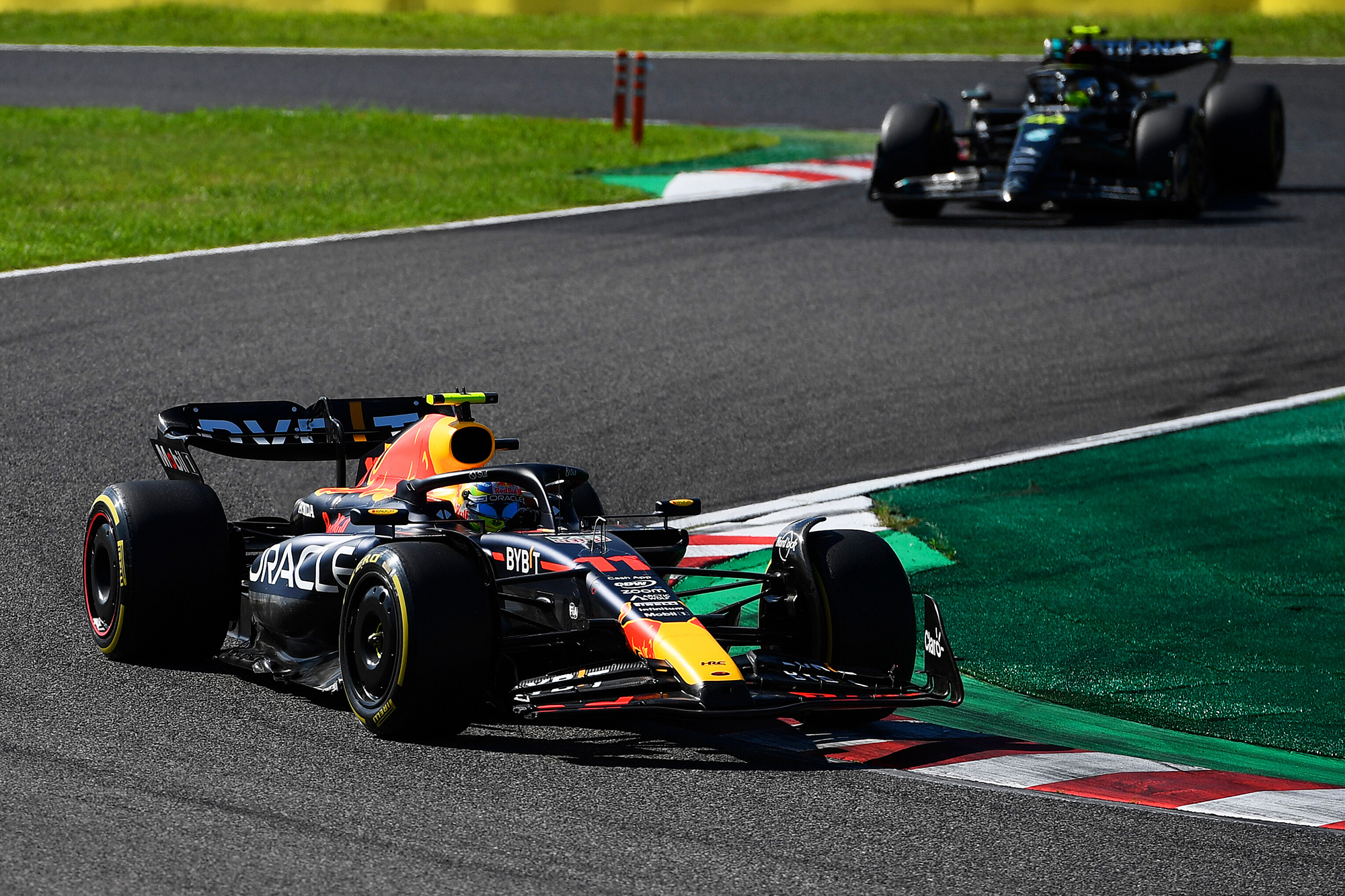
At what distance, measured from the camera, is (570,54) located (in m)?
30.1

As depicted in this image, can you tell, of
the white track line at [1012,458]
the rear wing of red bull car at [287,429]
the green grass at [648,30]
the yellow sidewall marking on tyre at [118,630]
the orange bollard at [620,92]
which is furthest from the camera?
the green grass at [648,30]

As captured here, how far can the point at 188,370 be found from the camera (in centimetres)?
1145

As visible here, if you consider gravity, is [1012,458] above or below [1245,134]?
below

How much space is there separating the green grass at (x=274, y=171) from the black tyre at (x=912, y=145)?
2735 mm

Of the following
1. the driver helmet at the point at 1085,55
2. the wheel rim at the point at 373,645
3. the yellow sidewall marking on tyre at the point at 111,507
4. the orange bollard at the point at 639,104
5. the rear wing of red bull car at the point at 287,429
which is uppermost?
the driver helmet at the point at 1085,55

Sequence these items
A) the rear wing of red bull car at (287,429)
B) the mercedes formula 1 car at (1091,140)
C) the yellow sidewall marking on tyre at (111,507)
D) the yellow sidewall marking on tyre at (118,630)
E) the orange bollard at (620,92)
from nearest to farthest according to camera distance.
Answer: the yellow sidewall marking on tyre at (118,630)
the yellow sidewall marking on tyre at (111,507)
the rear wing of red bull car at (287,429)
the mercedes formula 1 car at (1091,140)
the orange bollard at (620,92)

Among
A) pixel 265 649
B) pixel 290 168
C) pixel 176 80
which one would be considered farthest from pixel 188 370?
pixel 176 80

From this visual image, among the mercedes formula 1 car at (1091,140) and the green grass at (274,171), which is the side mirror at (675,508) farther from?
the mercedes formula 1 car at (1091,140)

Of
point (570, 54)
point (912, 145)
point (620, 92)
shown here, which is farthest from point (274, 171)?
point (570, 54)

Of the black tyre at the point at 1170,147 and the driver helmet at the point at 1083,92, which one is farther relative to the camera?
→ the driver helmet at the point at 1083,92

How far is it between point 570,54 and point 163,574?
24397 millimetres

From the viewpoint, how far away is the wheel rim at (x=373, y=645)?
5.84 m

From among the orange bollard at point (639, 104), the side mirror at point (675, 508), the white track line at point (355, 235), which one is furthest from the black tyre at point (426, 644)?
the orange bollard at point (639, 104)

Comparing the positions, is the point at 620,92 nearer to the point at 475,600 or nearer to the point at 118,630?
the point at 118,630
